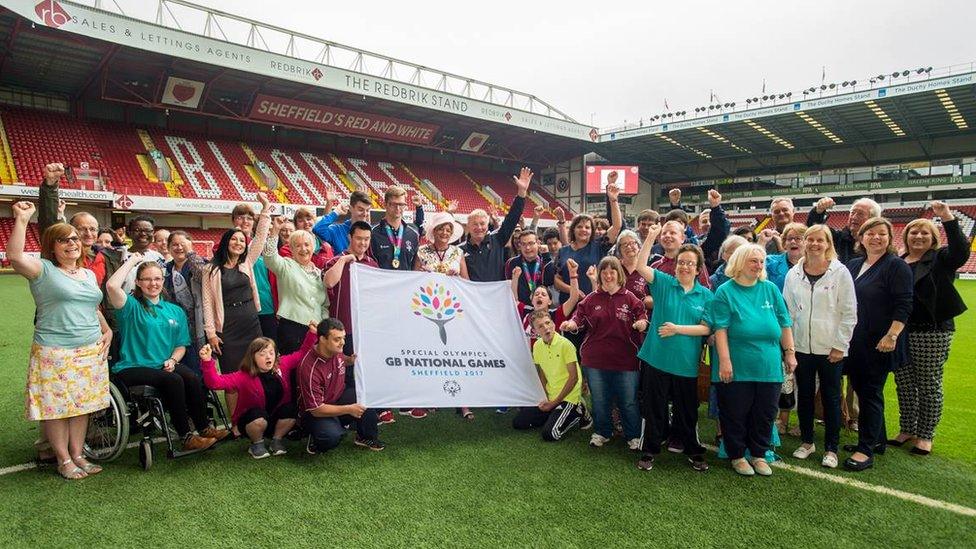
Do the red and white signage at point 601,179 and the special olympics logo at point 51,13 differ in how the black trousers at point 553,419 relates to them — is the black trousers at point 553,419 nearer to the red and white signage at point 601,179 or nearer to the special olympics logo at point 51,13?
the special olympics logo at point 51,13

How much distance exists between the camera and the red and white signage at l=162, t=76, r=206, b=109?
2125cm

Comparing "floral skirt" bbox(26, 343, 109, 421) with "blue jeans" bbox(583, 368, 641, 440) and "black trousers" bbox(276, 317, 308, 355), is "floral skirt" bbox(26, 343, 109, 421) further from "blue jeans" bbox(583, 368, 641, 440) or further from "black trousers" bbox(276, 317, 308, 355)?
"blue jeans" bbox(583, 368, 641, 440)

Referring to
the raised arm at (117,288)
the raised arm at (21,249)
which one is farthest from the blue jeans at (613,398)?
the raised arm at (21,249)

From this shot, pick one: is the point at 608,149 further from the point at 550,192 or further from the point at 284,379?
the point at 284,379

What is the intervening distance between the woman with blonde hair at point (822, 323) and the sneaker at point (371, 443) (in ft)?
10.2

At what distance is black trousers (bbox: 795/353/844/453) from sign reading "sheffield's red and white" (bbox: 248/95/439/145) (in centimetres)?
2477

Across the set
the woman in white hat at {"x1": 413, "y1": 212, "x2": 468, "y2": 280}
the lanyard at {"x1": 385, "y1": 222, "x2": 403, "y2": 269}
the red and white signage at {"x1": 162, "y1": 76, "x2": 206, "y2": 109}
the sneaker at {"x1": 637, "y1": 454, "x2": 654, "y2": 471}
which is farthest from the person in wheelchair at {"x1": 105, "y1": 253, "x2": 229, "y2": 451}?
the red and white signage at {"x1": 162, "y1": 76, "x2": 206, "y2": 109}

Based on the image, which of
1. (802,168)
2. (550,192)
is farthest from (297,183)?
(802,168)

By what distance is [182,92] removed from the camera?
21.9m

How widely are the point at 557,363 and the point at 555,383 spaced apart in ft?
0.57

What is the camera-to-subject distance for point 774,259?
177 inches

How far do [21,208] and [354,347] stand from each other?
7.32ft

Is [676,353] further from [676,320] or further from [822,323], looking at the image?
[822,323]

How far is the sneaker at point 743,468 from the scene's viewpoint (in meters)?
3.62
